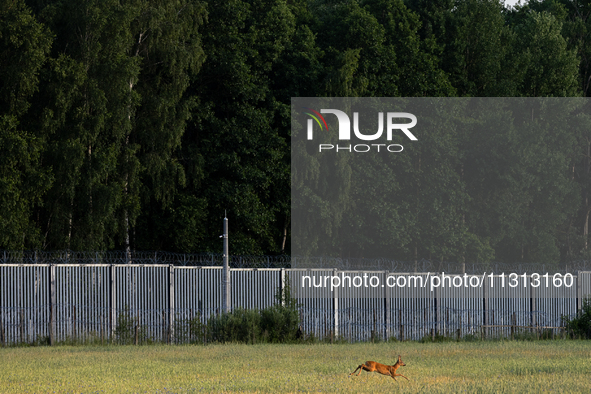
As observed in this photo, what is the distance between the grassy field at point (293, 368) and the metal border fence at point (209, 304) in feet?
6.87

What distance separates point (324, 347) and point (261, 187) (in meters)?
23.0

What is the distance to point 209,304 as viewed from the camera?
Result: 28.7 metres

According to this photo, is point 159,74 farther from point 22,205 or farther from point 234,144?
point 22,205

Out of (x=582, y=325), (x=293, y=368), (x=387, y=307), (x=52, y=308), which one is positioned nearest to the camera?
(x=293, y=368)

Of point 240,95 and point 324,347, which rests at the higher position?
point 240,95

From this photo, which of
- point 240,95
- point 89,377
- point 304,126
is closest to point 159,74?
point 240,95

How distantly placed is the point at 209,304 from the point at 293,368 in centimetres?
1169

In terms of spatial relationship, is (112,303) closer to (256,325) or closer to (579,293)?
(256,325)

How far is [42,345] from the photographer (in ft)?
82.4

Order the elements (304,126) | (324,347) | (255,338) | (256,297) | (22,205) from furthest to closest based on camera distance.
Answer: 1. (304,126)
2. (22,205)
3. (256,297)
4. (255,338)
5. (324,347)

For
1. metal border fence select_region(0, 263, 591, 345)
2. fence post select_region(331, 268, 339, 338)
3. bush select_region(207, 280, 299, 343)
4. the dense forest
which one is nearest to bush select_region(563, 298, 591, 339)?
metal border fence select_region(0, 263, 591, 345)

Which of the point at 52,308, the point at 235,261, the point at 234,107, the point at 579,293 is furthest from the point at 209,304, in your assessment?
the point at 234,107

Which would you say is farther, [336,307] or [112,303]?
[336,307]

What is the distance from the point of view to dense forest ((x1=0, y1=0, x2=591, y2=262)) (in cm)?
3653
